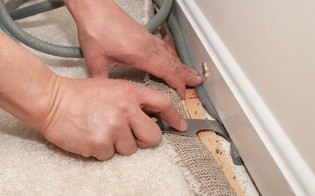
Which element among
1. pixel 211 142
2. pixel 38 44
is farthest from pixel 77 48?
pixel 211 142

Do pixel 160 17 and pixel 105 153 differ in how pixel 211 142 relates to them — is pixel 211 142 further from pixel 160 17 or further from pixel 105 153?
pixel 160 17

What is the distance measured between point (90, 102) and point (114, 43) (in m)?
0.16

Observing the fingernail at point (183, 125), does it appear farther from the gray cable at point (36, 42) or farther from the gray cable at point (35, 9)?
the gray cable at point (35, 9)

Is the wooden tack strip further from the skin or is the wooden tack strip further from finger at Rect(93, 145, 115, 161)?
finger at Rect(93, 145, 115, 161)

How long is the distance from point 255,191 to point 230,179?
0.16 ft

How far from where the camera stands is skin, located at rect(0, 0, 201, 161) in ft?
1.79

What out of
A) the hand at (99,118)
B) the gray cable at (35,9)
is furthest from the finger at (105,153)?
the gray cable at (35,9)

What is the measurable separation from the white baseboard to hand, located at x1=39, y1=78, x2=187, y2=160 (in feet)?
0.52

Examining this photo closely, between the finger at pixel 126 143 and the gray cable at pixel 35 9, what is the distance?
1.55ft

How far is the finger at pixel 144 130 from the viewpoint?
0.60m

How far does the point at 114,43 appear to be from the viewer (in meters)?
0.70

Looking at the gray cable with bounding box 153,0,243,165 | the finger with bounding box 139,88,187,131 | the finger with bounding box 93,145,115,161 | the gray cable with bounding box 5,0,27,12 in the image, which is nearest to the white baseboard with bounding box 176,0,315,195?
the gray cable with bounding box 153,0,243,165

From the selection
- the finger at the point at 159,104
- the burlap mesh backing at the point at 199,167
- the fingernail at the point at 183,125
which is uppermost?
the finger at the point at 159,104

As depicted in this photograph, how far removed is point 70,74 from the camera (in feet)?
2.67
